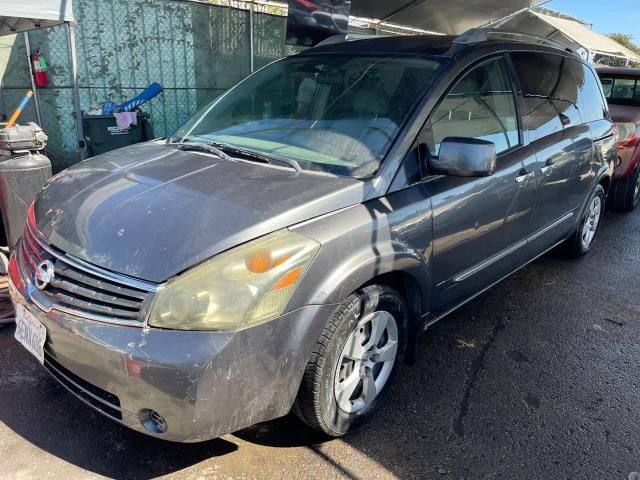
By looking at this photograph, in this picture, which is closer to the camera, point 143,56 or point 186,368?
point 186,368

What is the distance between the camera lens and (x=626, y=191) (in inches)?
258

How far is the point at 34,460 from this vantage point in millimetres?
2199

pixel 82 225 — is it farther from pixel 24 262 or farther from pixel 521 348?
pixel 521 348

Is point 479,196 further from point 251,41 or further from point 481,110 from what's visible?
point 251,41

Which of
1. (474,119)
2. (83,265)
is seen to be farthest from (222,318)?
(474,119)

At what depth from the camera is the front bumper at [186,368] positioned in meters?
1.77

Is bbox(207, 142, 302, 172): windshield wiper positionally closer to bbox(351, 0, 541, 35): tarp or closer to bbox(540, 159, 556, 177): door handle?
bbox(540, 159, 556, 177): door handle

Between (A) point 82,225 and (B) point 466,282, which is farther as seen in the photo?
(B) point 466,282

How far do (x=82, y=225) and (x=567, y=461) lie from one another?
2.41 meters

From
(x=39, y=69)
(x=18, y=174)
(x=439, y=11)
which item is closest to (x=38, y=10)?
(x=18, y=174)

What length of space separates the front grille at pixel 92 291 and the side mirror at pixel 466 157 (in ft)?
4.89

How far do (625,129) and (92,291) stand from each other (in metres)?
6.54

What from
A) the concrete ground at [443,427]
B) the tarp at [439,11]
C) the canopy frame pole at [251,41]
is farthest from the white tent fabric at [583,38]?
the concrete ground at [443,427]

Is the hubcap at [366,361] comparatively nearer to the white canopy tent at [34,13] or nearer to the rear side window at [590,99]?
the rear side window at [590,99]
